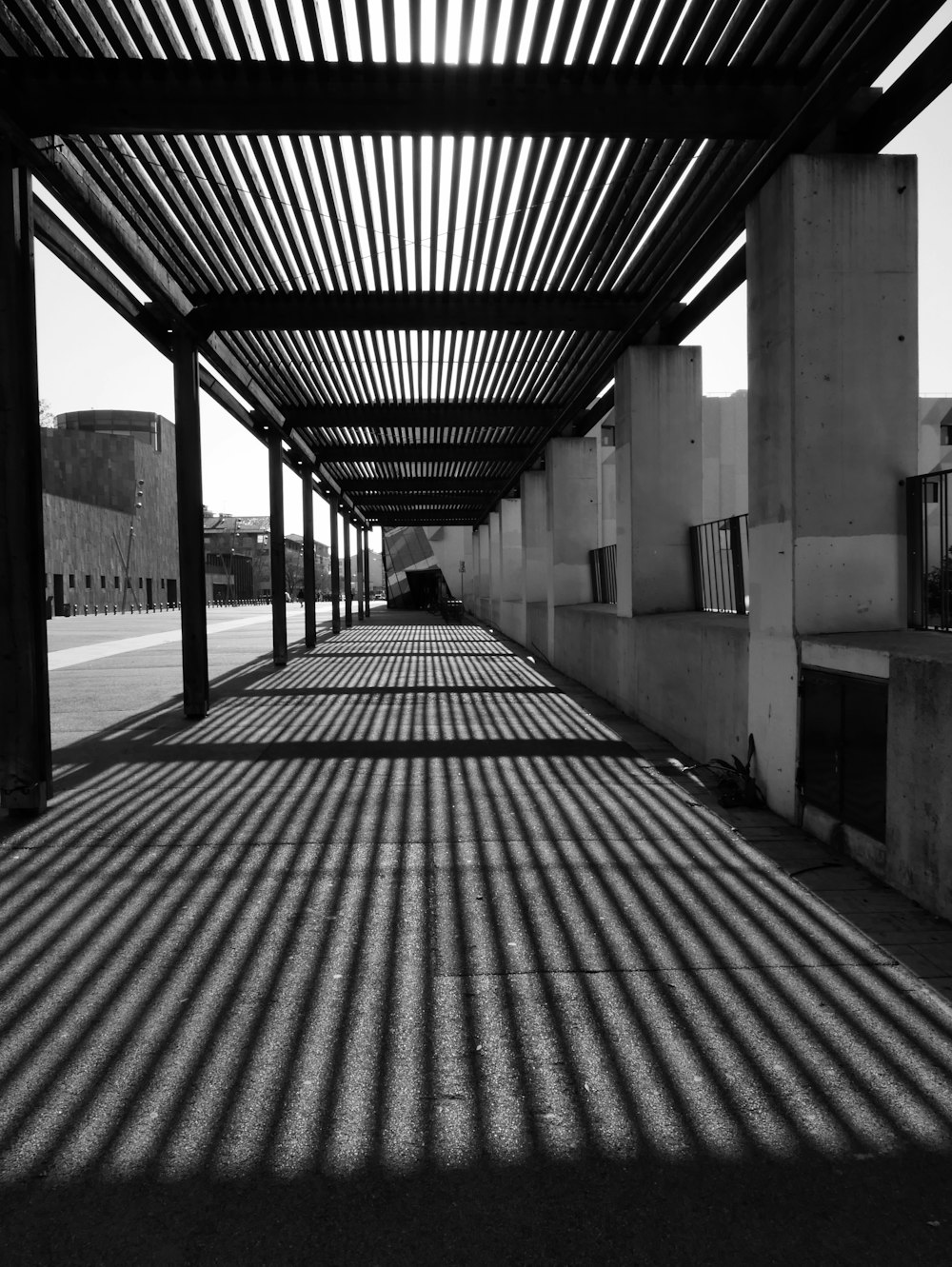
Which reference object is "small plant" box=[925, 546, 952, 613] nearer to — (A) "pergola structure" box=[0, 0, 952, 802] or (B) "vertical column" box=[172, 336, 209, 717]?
(A) "pergola structure" box=[0, 0, 952, 802]

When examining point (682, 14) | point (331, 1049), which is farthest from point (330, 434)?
point (331, 1049)

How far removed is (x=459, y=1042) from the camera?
9.80 ft

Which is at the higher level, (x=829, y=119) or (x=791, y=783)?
(x=829, y=119)

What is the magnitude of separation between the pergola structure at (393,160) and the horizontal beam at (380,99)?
1 centimetres

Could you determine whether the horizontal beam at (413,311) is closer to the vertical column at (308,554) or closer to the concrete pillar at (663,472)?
the concrete pillar at (663,472)

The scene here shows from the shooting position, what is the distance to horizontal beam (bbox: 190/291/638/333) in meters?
9.84

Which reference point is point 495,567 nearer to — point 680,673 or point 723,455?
point 723,455

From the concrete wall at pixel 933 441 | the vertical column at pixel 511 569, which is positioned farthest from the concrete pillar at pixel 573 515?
the concrete wall at pixel 933 441

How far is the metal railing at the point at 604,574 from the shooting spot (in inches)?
579

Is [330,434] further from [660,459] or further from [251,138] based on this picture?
[251,138]

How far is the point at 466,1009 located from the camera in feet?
10.6

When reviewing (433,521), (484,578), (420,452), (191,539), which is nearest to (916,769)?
(191,539)

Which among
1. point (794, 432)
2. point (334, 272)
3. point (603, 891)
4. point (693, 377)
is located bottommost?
point (603, 891)

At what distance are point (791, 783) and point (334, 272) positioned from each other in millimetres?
6570
